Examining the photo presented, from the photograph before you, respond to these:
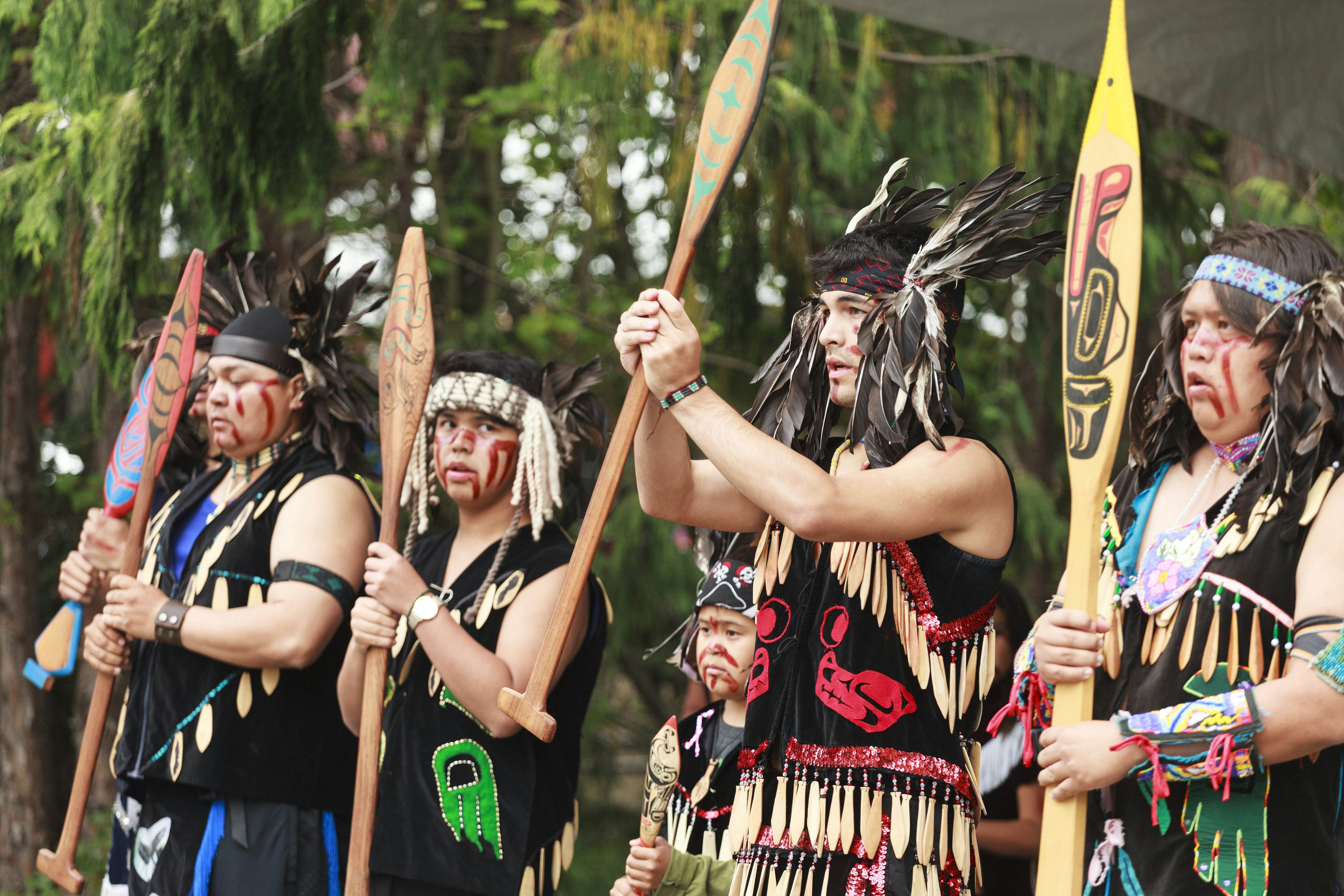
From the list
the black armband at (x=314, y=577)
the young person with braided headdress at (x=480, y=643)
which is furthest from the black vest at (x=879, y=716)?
the black armband at (x=314, y=577)

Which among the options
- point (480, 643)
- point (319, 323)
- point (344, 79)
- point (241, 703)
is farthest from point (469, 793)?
point (344, 79)

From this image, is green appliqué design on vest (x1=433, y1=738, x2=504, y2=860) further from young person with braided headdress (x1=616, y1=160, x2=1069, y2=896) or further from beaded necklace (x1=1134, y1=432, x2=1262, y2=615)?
beaded necklace (x1=1134, y1=432, x2=1262, y2=615)

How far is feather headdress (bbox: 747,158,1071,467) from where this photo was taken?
220 centimetres

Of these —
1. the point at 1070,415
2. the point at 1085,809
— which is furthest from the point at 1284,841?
the point at 1070,415

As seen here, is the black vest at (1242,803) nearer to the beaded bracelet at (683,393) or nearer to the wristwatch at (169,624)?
the beaded bracelet at (683,393)

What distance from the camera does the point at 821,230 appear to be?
5.18 meters

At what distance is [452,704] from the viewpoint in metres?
2.97

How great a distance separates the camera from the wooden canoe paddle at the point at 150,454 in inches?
126

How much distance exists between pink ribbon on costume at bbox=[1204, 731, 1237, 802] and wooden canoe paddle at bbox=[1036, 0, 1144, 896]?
0.19m

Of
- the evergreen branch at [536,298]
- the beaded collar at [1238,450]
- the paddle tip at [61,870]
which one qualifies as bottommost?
the paddle tip at [61,870]

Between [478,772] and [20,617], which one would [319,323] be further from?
[20,617]

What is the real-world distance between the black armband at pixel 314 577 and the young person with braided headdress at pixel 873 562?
1.12 meters

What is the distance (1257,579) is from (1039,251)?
0.67 m

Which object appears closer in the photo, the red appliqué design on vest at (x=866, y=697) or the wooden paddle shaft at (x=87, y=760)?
the red appliqué design on vest at (x=866, y=697)
